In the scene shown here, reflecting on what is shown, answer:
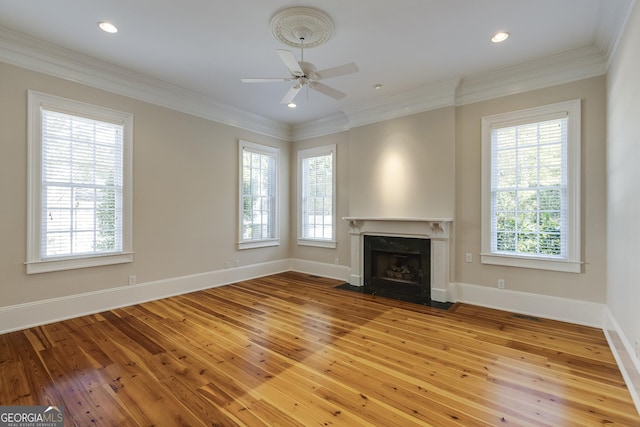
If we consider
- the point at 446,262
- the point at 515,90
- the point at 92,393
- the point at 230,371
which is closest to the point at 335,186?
the point at 446,262

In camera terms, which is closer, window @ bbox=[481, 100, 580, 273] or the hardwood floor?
the hardwood floor

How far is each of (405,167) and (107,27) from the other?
13.2 ft

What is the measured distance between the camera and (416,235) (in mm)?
4551

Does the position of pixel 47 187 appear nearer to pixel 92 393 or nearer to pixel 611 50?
pixel 92 393

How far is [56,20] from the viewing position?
2.88m

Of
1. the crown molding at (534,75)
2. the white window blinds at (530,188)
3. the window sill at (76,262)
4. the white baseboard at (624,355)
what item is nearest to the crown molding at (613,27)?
the crown molding at (534,75)

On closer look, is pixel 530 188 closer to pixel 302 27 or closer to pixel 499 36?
pixel 499 36

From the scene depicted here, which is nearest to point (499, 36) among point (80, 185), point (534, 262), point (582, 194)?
point (582, 194)

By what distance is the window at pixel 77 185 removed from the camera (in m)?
3.33

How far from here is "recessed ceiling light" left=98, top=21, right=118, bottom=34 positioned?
2.91 meters

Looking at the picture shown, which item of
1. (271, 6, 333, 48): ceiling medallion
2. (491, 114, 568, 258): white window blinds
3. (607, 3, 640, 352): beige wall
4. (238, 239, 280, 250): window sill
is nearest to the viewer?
(607, 3, 640, 352): beige wall

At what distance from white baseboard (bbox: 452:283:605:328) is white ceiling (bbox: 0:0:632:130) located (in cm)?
280

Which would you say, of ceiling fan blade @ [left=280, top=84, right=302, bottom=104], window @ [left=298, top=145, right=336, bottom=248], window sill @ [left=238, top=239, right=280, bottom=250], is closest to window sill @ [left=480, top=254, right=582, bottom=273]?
window @ [left=298, top=145, right=336, bottom=248]

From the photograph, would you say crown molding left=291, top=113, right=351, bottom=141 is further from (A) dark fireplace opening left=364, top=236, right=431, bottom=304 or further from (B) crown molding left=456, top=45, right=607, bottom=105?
(A) dark fireplace opening left=364, top=236, right=431, bottom=304
